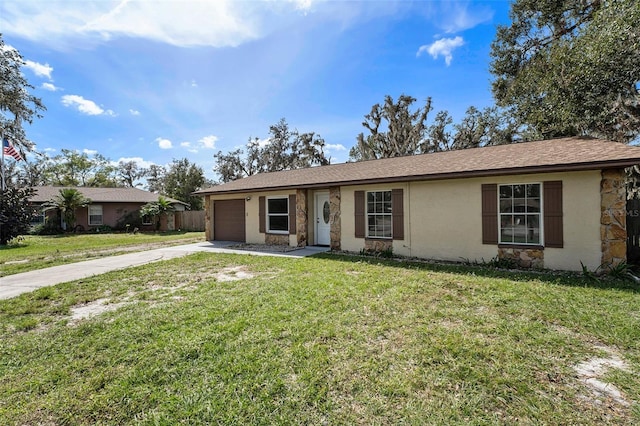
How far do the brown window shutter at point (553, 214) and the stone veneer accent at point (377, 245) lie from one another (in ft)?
12.6

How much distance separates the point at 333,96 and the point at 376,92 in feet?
24.3

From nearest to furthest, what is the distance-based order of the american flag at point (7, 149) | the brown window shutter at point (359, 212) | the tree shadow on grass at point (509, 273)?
the tree shadow on grass at point (509, 273) → the brown window shutter at point (359, 212) → the american flag at point (7, 149)

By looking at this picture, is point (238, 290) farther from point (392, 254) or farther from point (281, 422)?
point (392, 254)

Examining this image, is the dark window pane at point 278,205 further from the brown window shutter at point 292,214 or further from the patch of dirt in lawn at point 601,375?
the patch of dirt in lawn at point 601,375

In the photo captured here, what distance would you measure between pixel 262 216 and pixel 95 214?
1593 cm

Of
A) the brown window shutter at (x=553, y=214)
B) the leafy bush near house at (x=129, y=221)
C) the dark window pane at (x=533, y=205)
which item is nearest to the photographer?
the brown window shutter at (x=553, y=214)

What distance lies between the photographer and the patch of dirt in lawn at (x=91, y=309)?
425cm

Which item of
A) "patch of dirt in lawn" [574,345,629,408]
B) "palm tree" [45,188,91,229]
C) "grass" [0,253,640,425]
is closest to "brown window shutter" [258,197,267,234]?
"grass" [0,253,640,425]

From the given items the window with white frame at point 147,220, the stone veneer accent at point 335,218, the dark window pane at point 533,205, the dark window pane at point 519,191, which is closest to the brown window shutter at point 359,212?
the stone veneer accent at point 335,218

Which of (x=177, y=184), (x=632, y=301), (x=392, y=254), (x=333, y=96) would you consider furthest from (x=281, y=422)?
(x=177, y=184)

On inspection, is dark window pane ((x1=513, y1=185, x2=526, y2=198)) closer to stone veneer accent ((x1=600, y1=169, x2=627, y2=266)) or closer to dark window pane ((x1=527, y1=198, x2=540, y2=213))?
dark window pane ((x1=527, y1=198, x2=540, y2=213))

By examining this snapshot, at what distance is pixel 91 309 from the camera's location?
15.0ft

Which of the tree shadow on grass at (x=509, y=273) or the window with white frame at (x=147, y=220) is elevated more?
the window with white frame at (x=147, y=220)

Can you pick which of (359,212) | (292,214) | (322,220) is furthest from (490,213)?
(292,214)
